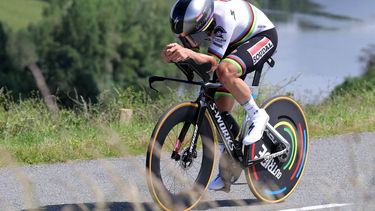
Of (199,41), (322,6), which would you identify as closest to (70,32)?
(322,6)

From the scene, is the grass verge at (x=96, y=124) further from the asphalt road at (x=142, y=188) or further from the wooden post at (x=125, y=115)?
the asphalt road at (x=142, y=188)

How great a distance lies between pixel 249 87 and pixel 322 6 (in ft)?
265

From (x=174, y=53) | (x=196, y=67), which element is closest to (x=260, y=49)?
(x=196, y=67)

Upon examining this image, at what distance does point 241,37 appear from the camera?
18.4 feet

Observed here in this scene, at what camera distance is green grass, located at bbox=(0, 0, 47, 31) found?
318ft

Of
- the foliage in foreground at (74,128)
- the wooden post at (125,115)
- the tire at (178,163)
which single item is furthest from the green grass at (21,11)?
the tire at (178,163)

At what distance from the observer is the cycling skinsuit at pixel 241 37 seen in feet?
17.4

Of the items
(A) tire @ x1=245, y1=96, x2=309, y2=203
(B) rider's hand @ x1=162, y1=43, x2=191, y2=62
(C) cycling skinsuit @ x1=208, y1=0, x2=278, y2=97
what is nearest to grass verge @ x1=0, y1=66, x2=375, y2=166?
(A) tire @ x1=245, y1=96, x2=309, y2=203

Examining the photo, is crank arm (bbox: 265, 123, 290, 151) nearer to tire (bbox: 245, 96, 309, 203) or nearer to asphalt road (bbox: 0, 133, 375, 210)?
tire (bbox: 245, 96, 309, 203)

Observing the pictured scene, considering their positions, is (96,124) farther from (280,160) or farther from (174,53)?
(174,53)

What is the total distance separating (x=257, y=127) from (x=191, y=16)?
2.91 ft

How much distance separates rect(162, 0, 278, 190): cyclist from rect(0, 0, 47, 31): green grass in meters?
90.8

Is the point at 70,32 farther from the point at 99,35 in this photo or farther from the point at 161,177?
the point at 161,177

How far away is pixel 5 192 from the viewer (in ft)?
19.8
